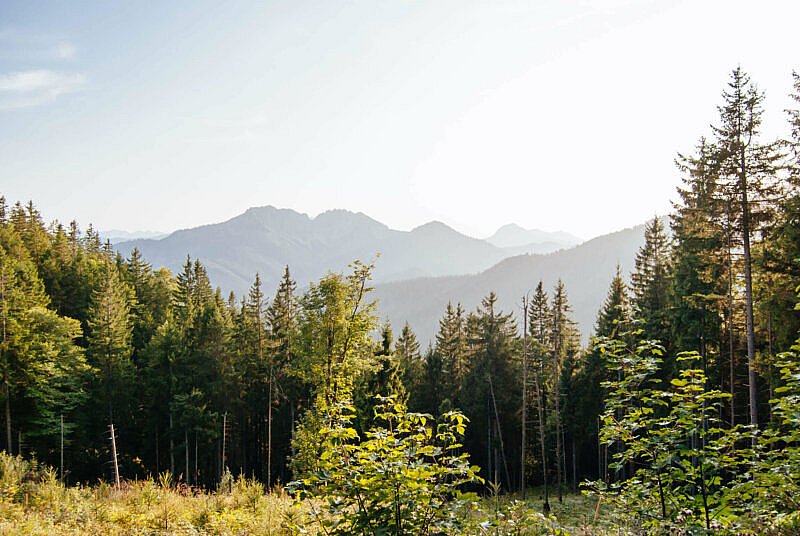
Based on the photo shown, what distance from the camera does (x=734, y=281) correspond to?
1912cm

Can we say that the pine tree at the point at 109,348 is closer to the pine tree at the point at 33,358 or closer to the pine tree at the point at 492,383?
the pine tree at the point at 33,358

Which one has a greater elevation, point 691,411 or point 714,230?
point 714,230

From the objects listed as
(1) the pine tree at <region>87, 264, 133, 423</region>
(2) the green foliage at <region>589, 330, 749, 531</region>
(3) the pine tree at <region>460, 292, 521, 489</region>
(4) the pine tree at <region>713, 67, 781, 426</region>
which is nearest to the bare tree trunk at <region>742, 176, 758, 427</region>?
(4) the pine tree at <region>713, 67, 781, 426</region>

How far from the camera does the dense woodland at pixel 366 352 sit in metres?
16.8

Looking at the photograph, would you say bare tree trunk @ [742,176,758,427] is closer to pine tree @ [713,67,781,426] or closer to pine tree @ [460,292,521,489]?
pine tree @ [713,67,781,426]

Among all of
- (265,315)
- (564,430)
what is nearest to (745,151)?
(564,430)

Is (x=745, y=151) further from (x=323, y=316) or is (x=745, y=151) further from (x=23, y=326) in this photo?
(x=23, y=326)

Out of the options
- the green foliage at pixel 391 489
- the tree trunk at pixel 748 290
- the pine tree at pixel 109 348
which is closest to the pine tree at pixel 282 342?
the pine tree at pixel 109 348

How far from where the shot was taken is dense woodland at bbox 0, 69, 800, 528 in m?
16.8

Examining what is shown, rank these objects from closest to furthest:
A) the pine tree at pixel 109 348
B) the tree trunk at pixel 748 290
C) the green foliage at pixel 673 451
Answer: the green foliage at pixel 673 451 < the tree trunk at pixel 748 290 < the pine tree at pixel 109 348

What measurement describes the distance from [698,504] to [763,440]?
103cm

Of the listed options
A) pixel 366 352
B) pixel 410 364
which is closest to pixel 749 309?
pixel 366 352

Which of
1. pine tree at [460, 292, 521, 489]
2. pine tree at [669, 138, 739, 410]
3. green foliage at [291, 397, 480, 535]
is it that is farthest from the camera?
pine tree at [460, 292, 521, 489]

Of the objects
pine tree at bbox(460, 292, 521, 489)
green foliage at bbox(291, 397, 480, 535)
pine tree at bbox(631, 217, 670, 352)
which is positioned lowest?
pine tree at bbox(460, 292, 521, 489)
